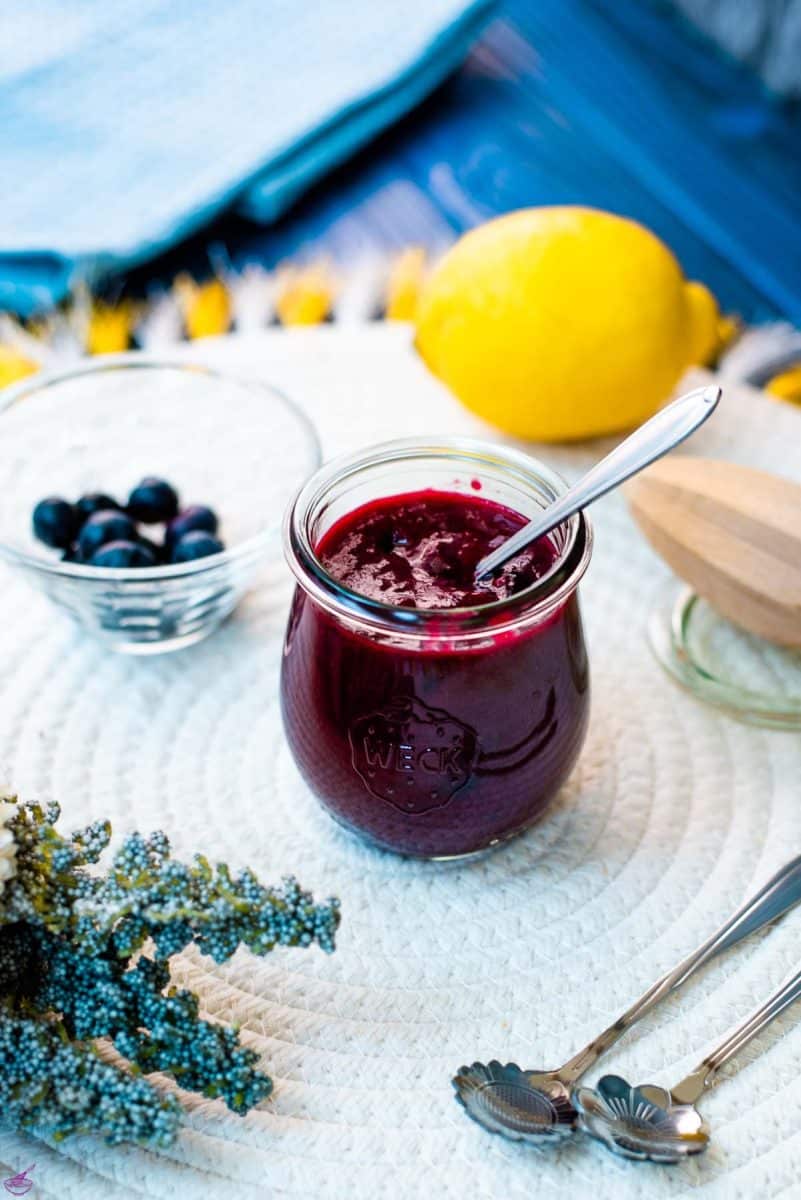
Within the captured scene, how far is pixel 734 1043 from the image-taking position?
Result: 925 millimetres

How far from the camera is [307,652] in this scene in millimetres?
978

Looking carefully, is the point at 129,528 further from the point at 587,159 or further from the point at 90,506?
the point at 587,159

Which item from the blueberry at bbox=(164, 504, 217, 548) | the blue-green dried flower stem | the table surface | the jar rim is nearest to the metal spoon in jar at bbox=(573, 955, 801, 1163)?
the blue-green dried flower stem

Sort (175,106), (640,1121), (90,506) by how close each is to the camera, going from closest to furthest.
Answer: (640,1121) → (90,506) → (175,106)

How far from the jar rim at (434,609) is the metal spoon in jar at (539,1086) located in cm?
30

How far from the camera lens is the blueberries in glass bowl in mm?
1234

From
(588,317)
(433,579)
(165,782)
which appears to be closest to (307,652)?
(433,579)

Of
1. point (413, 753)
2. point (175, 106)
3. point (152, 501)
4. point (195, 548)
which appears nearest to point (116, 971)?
point (413, 753)

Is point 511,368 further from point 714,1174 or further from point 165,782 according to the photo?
point 714,1174

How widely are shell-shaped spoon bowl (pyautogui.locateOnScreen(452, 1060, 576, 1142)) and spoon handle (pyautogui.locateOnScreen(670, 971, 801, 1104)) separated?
9cm

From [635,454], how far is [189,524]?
0.56 meters

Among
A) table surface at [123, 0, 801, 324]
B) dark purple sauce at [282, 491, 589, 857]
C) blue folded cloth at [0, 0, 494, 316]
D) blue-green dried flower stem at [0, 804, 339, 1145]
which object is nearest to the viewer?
blue-green dried flower stem at [0, 804, 339, 1145]

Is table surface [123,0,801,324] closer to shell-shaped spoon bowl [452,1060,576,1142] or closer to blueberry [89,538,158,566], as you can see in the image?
blueberry [89,538,158,566]

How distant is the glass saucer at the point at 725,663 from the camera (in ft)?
3.99
